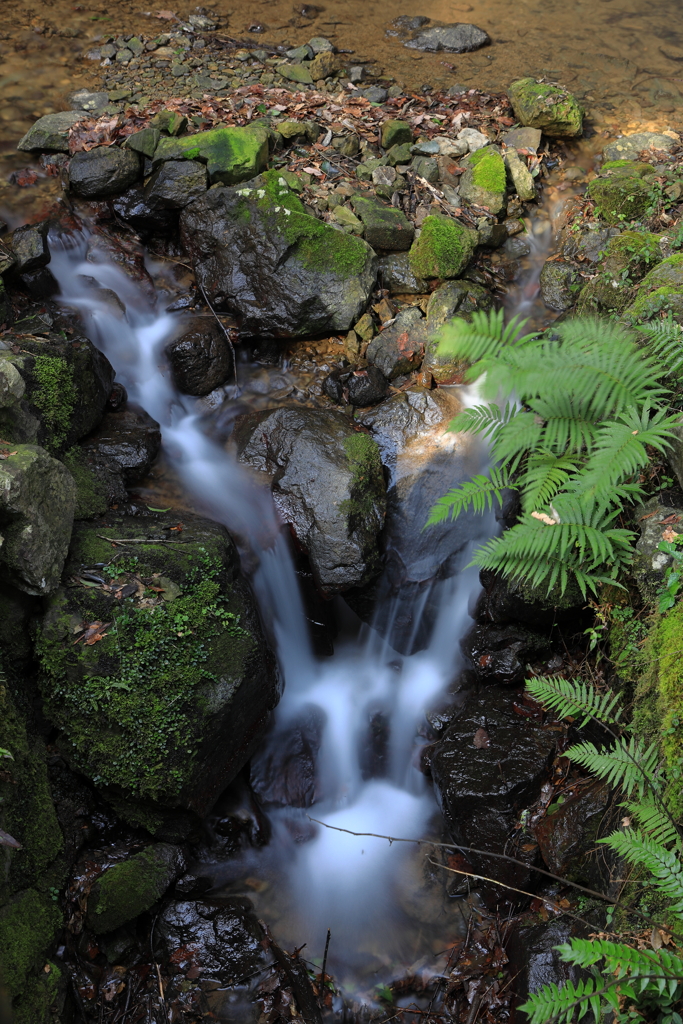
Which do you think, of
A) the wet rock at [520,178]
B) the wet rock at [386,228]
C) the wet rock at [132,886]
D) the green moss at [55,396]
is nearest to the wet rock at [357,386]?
the wet rock at [386,228]

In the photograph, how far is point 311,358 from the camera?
6.36 m

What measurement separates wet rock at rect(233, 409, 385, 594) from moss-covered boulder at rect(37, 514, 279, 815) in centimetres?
81

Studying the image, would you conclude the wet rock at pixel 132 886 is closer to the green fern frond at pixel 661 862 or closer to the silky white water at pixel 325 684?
the silky white water at pixel 325 684

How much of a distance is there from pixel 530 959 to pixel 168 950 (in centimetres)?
207

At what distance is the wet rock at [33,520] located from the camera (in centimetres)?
370

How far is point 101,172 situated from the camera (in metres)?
6.67

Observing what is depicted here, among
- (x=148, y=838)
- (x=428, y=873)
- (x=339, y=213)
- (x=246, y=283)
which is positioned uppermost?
(x=339, y=213)

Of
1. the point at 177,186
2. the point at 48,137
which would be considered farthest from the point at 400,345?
the point at 48,137

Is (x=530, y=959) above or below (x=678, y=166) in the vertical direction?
below

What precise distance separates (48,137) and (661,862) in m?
8.20

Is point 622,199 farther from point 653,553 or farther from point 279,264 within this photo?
point 653,553

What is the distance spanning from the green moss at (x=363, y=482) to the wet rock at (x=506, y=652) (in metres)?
1.27

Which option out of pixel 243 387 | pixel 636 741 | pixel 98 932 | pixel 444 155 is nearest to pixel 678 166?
pixel 444 155

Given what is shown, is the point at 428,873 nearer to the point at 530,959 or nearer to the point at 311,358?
the point at 530,959
